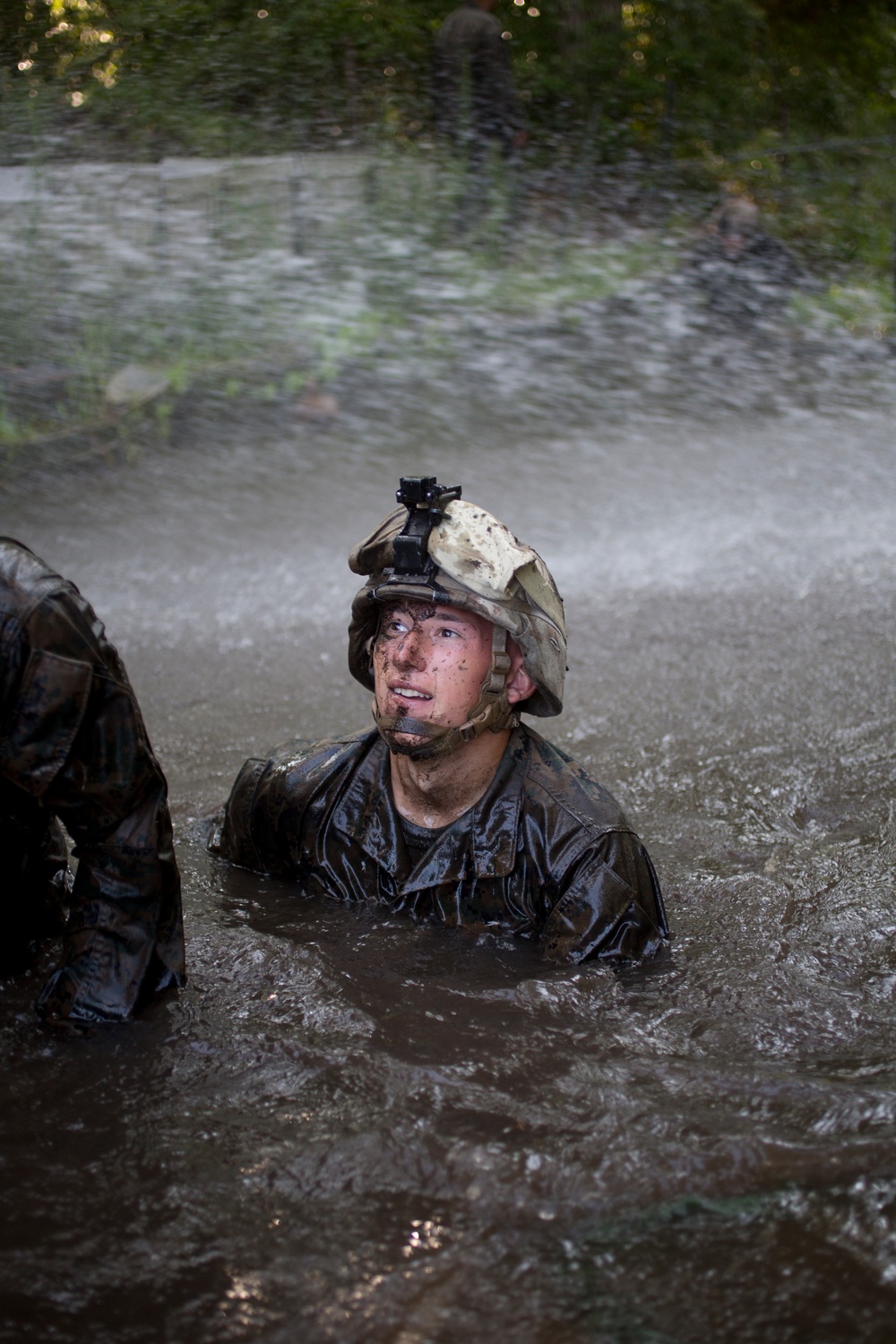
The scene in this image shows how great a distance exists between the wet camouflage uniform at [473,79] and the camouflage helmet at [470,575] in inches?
367

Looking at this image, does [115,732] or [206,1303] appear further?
[115,732]

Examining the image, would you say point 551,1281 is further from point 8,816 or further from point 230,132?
point 230,132

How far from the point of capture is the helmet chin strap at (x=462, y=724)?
144 inches

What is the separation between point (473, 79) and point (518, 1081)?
11074mm

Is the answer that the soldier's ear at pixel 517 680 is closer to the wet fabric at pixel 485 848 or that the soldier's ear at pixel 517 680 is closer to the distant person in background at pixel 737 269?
the wet fabric at pixel 485 848

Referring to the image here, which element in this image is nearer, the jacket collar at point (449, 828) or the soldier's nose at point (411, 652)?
the soldier's nose at point (411, 652)

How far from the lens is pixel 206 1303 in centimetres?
224

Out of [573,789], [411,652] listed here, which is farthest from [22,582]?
[573,789]

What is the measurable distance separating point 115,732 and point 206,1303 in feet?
3.64

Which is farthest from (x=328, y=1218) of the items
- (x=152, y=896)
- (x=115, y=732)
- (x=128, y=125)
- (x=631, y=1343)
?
(x=128, y=125)

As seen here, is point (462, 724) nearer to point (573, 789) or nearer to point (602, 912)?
point (573, 789)

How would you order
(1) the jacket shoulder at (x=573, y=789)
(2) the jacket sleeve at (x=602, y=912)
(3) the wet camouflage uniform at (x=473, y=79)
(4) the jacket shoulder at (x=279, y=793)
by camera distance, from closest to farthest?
(2) the jacket sleeve at (x=602, y=912)
(1) the jacket shoulder at (x=573, y=789)
(4) the jacket shoulder at (x=279, y=793)
(3) the wet camouflage uniform at (x=473, y=79)

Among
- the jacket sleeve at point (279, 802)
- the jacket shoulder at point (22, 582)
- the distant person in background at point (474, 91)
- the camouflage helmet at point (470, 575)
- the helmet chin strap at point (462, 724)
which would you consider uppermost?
the distant person in background at point (474, 91)

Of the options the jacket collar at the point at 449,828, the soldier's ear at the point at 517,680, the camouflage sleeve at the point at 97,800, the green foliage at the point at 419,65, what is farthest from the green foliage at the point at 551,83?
the camouflage sleeve at the point at 97,800
